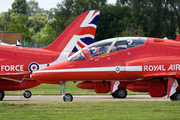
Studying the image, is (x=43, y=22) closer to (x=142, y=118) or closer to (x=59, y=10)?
(x=59, y=10)

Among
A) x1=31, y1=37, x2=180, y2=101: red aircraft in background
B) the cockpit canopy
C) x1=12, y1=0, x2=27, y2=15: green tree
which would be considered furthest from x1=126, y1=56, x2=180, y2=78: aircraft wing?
x1=12, y1=0, x2=27, y2=15: green tree

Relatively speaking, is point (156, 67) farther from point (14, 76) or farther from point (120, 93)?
point (14, 76)

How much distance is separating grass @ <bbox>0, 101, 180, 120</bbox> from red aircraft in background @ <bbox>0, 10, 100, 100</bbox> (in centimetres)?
520

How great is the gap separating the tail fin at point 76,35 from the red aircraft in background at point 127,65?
457 centimetres

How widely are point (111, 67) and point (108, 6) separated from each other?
6228cm

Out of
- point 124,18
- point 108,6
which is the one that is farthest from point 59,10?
point 124,18

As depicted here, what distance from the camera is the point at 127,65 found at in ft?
46.8

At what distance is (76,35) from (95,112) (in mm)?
9235

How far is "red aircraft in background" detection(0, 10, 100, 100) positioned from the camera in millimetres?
17125

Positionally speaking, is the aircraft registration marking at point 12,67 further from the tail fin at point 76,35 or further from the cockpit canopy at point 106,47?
the cockpit canopy at point 106,47

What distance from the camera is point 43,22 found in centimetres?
13862

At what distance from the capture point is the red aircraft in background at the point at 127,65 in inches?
554

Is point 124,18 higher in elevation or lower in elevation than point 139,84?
higher

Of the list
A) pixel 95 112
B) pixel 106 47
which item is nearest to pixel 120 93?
pixel 106 47
